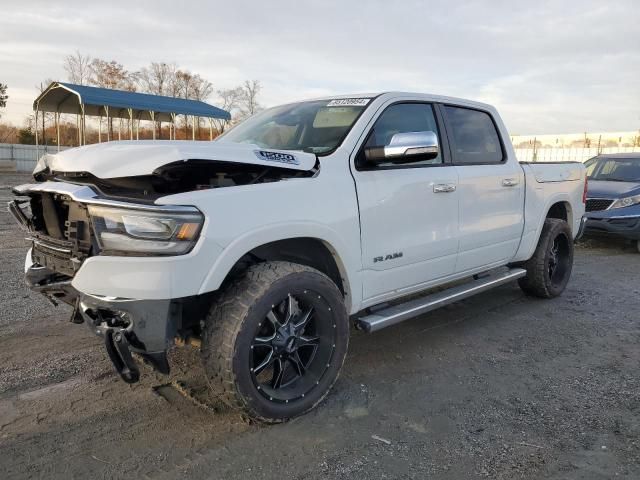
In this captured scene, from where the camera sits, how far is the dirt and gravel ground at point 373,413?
2.67 m

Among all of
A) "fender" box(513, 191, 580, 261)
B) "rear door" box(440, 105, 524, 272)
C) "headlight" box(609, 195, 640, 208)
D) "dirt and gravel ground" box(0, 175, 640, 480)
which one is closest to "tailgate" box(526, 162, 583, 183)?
"fender" box(513, 191, 580, 261)

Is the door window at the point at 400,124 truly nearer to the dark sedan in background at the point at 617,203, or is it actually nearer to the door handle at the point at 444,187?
the door handle at the point at 444,187

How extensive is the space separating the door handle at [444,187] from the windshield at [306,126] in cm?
80

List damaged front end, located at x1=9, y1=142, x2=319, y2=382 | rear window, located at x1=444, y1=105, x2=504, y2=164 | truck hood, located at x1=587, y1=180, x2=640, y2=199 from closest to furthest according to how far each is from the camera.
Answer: damaged front end, located at x1=9, y1=142, x2=319, y2=382, rear window, located at x1=444, y1=105, x2=504, y2=164, truck hood, located at x1=587, y1=180, x2=640, y2=199

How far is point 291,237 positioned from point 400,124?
1475mm

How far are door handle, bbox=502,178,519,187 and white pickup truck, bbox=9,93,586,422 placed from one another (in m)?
0.35

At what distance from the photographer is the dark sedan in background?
29.4 ft

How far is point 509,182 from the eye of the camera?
191 inches

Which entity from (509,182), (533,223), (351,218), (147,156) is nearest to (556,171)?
(533,223)

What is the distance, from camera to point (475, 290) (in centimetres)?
458

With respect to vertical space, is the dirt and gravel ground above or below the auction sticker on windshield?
below

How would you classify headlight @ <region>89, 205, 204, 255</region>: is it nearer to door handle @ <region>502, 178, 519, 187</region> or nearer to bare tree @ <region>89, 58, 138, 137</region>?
door handle @ <region>502, 178, 519, 187</region>

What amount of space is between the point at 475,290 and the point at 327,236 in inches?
77.1

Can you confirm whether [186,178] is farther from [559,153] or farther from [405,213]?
[559,153]
